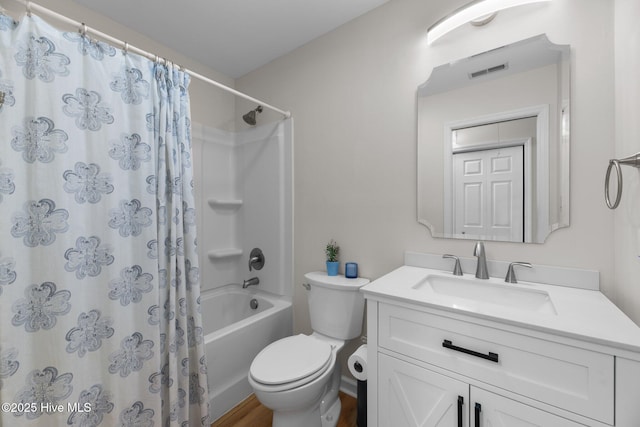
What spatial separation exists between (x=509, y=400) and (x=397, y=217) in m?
0.94

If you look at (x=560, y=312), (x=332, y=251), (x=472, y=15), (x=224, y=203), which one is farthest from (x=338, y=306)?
(x=472, y=15)

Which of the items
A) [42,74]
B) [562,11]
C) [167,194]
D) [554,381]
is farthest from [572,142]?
[42,74]

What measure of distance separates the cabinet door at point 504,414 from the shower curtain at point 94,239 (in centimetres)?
123

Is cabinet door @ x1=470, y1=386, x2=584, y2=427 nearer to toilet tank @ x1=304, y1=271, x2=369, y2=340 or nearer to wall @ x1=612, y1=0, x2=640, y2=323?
wall @ x1=612, y1=0, x2=640, y2=323

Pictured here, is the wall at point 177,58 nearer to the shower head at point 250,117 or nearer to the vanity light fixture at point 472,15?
the shower head at point 250,117

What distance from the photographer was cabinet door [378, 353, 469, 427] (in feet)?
3.03

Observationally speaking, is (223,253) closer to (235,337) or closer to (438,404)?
(235,337)

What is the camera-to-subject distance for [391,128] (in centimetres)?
159

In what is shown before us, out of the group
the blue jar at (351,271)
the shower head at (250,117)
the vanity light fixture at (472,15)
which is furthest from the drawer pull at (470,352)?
the shower head at (250,117)

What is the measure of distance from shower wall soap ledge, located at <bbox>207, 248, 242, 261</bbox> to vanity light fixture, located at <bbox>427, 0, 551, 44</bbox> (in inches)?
82.9

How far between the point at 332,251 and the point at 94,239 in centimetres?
123

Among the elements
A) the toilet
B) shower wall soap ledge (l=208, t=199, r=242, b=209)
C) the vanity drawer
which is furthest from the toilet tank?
shower wall soap ledge (l=208, t=199, r=242, b=209)

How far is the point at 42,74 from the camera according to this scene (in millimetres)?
955

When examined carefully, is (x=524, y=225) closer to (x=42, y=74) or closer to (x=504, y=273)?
(x=504, y=273)
